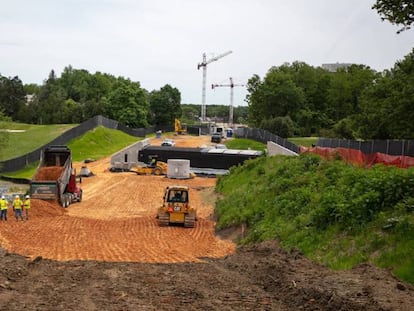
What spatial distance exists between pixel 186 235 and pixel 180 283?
37.5 feet

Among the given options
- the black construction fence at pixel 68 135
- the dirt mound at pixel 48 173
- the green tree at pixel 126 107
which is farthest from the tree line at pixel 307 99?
the dirt mound at pixel 48 173

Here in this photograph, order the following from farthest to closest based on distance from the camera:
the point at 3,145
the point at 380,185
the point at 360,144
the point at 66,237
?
the point at 3,145
the point at 360,144
the point at 66,237
the point at 380,185

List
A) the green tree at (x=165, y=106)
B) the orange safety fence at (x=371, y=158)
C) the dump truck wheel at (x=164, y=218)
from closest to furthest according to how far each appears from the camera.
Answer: the dump truck wheel at (x=164, y=218) → the orange safety fence at (x=371, y=158) → the green tree at (x=165, y=106)

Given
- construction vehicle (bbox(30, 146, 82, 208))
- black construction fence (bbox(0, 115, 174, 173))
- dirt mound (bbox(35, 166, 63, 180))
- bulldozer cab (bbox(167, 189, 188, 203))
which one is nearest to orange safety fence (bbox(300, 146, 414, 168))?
bulldozer cab (bbox(167, 189, 188, 203))

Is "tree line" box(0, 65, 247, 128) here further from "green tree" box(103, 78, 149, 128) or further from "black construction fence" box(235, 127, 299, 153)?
"black construction fence" box(235, 127, 299, 153)

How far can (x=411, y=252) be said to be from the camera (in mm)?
12680

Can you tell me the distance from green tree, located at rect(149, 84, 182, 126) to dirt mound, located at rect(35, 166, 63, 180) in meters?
99.7

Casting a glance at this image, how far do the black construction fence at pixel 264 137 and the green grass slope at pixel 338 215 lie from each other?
1170 inches

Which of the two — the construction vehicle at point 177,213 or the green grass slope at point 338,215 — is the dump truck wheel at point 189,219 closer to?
the construction vehicle at point 177,213

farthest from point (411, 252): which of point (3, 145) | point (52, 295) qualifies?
point (3, 145)

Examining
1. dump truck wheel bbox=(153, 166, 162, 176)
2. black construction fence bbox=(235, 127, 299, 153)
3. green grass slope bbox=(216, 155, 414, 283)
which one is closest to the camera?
green grass slope bbox=(216, 155, 414, 283)

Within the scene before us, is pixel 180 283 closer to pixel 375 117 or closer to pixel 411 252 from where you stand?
pixel 411 252

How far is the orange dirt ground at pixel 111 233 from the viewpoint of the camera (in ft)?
60.3

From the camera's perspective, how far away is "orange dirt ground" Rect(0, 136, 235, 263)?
60.3ft
